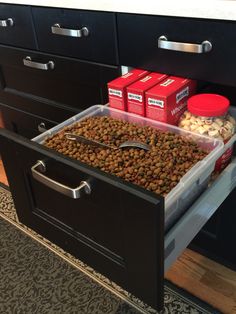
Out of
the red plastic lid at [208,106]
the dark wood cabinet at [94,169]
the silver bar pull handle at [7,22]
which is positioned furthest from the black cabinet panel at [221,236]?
the silver bar pull handle at [7,22]

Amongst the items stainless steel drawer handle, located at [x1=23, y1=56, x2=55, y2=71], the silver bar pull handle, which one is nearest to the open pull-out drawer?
stainless steel drawer handle, located at [x1=23, y1=56, x2=55, y2=71]

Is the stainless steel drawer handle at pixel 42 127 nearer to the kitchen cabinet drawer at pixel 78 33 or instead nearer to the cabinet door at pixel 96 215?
the kitchen cabinet drawer at pixel 78 33

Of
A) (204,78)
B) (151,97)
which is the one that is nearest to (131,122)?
(151,97)

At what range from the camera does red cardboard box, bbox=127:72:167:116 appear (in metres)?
0.90

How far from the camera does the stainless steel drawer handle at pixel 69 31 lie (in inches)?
41.0

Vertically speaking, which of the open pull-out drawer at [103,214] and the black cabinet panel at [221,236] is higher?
the open pull-out drawer at [103,214]

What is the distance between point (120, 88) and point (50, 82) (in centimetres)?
43

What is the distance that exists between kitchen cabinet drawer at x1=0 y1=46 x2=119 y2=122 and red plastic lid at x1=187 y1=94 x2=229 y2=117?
0.29 m

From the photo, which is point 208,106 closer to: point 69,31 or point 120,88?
point 120,88

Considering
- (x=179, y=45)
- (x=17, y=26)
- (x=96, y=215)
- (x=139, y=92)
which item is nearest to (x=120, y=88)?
(x=139, y=92)

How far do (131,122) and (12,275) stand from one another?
66cm

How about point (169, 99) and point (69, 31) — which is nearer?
point (169, 99)

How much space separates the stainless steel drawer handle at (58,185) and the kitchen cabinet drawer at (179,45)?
16.8 inches

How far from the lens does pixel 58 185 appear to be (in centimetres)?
66
